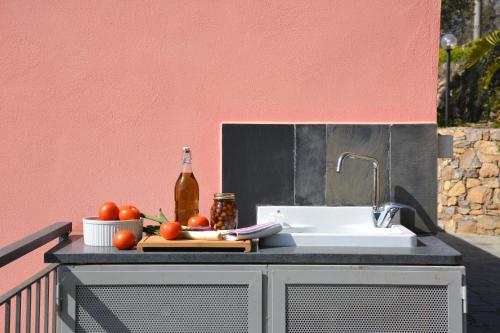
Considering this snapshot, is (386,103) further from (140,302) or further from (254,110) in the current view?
(140,302)

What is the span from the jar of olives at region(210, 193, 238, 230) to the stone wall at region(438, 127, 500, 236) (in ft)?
22.5

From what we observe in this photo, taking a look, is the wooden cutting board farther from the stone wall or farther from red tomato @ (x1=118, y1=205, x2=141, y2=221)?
the stone wall

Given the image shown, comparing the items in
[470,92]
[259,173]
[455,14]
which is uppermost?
[455,14]

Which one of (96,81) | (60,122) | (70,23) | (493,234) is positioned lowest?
(493,234)

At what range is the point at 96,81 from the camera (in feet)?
9.52

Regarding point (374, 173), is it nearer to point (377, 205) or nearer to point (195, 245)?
point (377, 205)

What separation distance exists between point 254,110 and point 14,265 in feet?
4.07

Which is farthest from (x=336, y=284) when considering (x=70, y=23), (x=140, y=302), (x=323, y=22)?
(x=70, y=23)

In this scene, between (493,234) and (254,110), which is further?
(493,234)

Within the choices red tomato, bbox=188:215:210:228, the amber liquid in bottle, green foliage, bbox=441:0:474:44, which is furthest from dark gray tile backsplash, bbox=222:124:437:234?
green foliage, bbox=441:0:474:44

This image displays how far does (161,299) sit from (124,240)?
0.24m

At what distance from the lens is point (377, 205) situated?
2785 millimetres

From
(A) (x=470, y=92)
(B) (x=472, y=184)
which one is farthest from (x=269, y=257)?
(A) (x=470, y=92)

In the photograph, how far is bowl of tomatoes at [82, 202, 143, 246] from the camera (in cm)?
237
